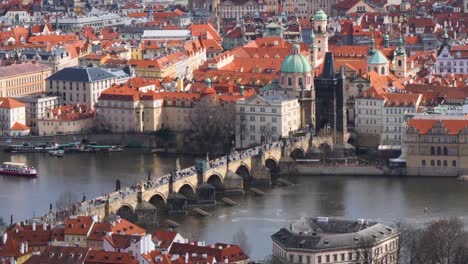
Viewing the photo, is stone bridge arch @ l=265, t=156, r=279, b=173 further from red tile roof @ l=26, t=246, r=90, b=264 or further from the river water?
red tile roof @ l=26, t=246, r=90, b=264

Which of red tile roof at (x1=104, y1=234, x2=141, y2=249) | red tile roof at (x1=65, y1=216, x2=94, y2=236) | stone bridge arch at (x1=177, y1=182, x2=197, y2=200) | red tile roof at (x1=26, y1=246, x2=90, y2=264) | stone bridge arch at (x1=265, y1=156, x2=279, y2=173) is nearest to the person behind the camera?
red tile roof at (x1=26, y1=246, x2=90, y2=264)

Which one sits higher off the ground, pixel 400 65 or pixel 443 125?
pixel 400 65

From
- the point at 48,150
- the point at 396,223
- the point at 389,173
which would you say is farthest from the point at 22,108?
the point at 396,223

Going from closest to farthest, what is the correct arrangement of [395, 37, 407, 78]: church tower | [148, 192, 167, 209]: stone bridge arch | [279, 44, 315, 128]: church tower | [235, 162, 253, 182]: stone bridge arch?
[148, 192, 167, 209]: stone bridge arch
[235, 162, 253, 182]: stone bridge arch
[279, 44, 315, 128]: church tower
[395, 37, 407, 78]: church tower

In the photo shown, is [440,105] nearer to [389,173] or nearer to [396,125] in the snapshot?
[396,125]

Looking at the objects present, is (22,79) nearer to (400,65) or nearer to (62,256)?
(400,65)

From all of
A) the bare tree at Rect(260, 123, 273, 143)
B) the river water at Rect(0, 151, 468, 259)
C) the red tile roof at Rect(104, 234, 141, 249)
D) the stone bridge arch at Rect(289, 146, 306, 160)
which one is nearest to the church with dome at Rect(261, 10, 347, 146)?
the bare tree at Rect(260, 123, 273, 143)

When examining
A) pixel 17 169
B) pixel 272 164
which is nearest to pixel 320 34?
pixel 272 164
